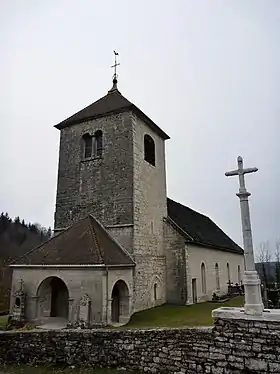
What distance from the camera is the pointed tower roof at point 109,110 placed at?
17953 mm

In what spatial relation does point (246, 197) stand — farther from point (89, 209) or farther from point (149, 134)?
point (149, 134)

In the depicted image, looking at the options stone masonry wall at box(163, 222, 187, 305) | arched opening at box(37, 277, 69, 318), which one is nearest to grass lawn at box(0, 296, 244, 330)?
stone masonry wall at box(163, 222, 187, 305)

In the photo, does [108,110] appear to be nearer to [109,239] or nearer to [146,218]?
[146,218]

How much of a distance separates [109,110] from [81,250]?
864cm

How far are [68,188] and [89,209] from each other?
209cm

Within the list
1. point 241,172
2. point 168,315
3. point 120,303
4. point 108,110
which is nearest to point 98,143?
point 108,110

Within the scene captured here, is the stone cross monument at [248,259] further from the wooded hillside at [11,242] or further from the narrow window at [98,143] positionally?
the wooded hillside at [11,242]

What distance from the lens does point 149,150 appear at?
Answer: 1983 cm

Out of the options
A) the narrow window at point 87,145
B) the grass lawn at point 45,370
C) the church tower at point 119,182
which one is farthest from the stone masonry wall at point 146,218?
the grass lawn at point 45,370

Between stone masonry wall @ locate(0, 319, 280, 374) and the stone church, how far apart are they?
389cm

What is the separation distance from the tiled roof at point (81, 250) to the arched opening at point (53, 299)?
1136 millimetres

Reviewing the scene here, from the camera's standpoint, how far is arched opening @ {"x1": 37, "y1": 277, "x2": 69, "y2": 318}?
13.6m

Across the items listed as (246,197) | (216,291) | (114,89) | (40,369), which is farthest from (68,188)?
(216,291)

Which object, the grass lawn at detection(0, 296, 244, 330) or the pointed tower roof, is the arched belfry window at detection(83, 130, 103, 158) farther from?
the grass lawn at detection(0, 296, 244, 330)
